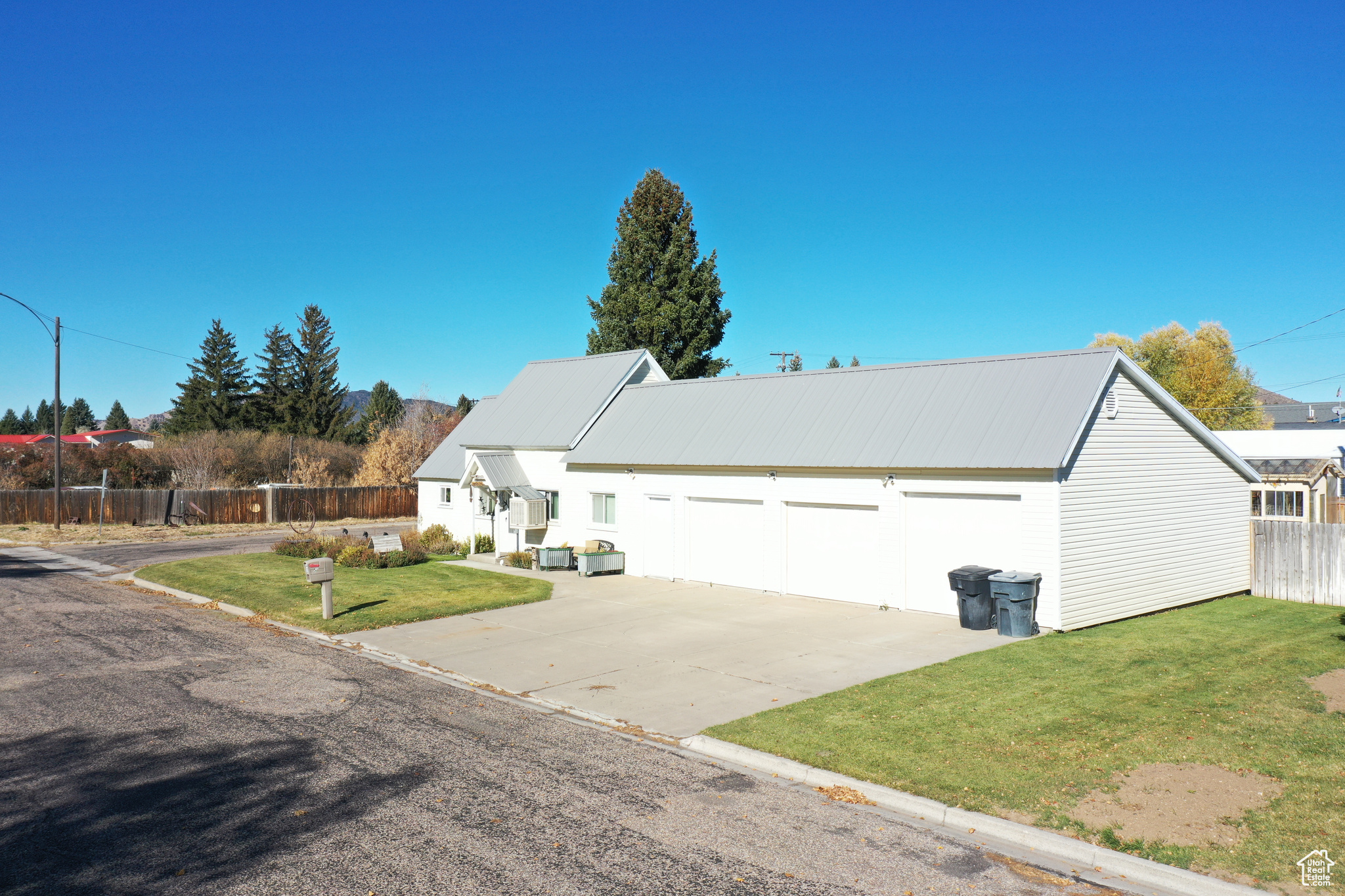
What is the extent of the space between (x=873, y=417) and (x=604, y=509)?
28.1 feet

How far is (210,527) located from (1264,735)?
139ft

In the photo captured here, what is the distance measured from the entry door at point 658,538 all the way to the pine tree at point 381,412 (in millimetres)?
48840

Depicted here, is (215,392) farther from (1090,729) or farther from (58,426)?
(1090,729)

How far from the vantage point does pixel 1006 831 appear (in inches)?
286

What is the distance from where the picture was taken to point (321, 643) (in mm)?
15477

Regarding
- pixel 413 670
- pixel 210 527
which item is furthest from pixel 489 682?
pixel 210 527

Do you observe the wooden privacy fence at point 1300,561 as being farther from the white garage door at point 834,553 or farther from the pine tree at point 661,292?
the pine tree at point 661,292

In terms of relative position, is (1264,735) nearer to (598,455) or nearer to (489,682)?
(489,682)

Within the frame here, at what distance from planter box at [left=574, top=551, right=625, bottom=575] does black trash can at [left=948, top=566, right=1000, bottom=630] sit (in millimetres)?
9911

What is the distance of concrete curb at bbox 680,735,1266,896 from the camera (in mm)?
6371

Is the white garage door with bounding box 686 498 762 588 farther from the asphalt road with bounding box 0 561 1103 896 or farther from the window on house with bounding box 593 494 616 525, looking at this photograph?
the asphalt road with bounding box 0 561 1103 896

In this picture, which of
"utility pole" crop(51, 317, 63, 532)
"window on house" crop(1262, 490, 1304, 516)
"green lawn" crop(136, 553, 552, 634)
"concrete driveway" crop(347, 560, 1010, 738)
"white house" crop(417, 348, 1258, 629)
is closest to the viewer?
"concrete driveway" crop(347, 560, 1010, 738)

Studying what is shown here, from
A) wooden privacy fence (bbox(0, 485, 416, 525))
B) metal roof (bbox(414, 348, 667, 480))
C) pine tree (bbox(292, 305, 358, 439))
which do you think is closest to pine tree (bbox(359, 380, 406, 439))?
pine tree (bbox(292, 305, 358, 439))

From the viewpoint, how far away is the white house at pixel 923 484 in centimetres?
1617
